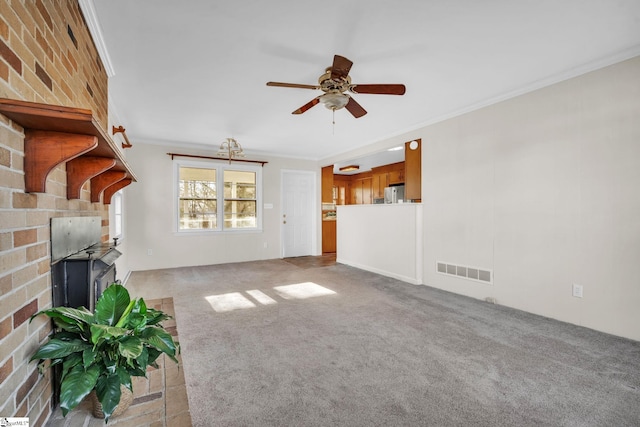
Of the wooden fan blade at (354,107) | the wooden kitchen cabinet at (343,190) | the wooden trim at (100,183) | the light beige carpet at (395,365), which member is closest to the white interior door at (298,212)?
the wooden kitchen cabinet at (343,190)

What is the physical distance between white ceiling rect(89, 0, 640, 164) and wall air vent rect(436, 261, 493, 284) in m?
1.98

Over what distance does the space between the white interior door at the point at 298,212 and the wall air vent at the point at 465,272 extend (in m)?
3.51

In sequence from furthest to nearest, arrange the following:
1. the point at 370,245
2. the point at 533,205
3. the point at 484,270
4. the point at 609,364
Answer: the point at 370,245 → the point at 484,270 → the point at 533,205 → the point at 609,364

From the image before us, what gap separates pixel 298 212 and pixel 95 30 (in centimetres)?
512

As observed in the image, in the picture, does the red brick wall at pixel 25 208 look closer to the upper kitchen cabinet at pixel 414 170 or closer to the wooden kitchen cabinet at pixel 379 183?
the upper kitchen cabinet at pixel 414 170

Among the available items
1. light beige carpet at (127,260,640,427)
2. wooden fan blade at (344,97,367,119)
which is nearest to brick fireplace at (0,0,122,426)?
light beige carpet at (127,260,640,427)

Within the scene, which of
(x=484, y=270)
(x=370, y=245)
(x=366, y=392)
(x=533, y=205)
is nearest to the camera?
(x=366, y=392)

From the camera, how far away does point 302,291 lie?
3936mm

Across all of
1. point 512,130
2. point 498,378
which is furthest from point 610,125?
point 498,378

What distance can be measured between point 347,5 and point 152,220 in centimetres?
493

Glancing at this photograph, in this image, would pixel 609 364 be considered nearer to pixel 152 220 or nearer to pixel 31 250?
pixel 31 250

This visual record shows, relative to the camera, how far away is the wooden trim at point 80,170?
1.57 meters

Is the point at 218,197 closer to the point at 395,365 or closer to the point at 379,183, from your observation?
the point at 379,183

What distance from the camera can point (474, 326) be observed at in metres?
2.75
